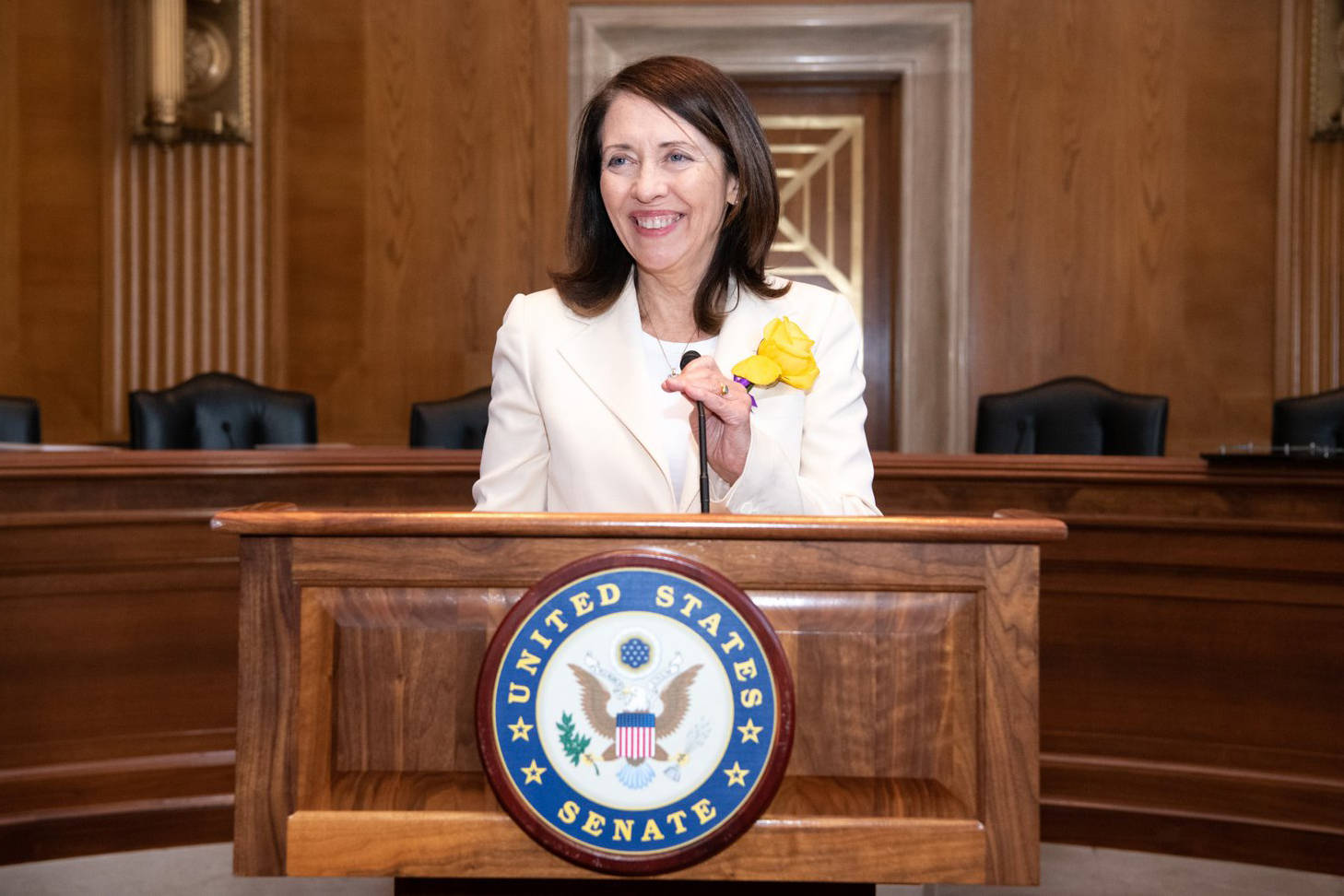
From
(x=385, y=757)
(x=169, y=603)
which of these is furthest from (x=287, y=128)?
(x=385, y=757)

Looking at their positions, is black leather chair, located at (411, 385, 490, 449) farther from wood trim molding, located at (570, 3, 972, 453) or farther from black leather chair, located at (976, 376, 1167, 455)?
wood trim molding, located at (570, 3, 972, 453)

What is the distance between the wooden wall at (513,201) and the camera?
15.9 feet

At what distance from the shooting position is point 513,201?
Result: 5055 mm

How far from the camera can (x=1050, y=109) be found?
16.1 feet

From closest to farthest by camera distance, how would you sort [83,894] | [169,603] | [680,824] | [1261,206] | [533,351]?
1. [680,824]
2. [533,351]
3. [83,894]
4. [169,603]
5. [1261,206]

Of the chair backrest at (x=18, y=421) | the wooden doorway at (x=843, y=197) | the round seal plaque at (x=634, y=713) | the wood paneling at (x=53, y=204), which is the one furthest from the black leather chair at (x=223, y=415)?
the round seal plaque at (x=634, y=713)

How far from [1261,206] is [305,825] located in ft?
15.6

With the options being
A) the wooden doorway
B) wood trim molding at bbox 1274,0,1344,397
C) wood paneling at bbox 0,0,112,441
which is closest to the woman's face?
the wooden doorway

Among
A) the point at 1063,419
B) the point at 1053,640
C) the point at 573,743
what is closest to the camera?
the point at 573,743

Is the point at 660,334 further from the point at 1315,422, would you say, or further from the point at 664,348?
the point at 1315,422

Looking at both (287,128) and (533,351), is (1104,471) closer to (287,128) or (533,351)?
(533,351)

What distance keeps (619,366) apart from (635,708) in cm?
67

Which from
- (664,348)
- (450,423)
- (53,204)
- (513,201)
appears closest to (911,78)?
(513,201)

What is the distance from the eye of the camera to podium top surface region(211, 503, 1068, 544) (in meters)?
1.02
